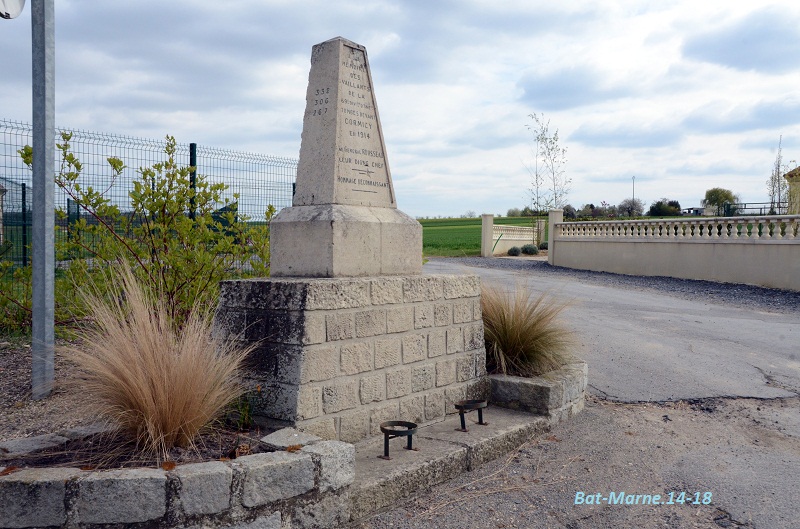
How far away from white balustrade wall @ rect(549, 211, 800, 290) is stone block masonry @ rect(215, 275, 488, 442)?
13681 mm

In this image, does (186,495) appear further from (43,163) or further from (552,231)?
(552,231)

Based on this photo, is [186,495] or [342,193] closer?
[186,495]

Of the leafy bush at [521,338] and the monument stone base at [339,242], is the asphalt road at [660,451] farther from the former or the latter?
the monument stone base at [339,242]

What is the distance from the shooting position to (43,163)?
473 centimetres

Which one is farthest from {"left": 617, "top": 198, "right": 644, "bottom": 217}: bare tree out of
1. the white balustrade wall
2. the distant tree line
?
the white balustrade wall

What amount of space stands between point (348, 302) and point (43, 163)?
8.73ft

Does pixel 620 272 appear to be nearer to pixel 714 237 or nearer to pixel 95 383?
pixel 714 237

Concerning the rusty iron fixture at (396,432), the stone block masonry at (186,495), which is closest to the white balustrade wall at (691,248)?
the rusty iron fixture at (396,432)

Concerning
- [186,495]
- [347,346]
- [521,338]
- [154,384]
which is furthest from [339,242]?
[521,338]

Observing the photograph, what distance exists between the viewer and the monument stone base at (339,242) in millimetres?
A: 4191

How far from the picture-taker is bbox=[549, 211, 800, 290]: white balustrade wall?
15.4 metres

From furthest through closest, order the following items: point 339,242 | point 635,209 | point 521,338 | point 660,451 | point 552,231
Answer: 1. point 635,209
2. point 552,231
3. point 521,338
4. point 660,451
5. point 339,242

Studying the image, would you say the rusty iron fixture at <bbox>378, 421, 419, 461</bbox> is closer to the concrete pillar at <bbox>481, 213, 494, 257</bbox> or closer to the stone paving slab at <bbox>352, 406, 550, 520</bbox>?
the stone paving slab at <bbox>352, 406, 550, 520</bbox>

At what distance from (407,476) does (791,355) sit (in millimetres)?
6150
